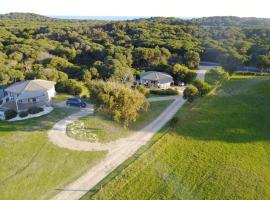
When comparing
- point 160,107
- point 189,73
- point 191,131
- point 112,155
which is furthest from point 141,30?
point 112,155

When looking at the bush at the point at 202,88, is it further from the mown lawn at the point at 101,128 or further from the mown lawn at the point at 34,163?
the mown lawn at the point at 34,163

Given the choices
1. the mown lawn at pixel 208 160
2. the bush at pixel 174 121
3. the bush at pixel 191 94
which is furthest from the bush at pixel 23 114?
the bush at pixel 191 94

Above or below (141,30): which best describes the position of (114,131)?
below

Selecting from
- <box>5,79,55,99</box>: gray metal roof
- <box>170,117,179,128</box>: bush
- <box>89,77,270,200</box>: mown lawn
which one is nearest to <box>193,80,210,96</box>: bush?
<box>89,77,270,200</box>: mown lawn

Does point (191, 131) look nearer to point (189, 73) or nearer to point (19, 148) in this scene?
point (19, 148)

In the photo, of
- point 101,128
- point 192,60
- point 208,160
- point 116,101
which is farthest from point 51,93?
point 192,60

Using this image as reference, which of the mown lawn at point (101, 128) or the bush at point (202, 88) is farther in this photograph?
the bush at point (202, 88)
